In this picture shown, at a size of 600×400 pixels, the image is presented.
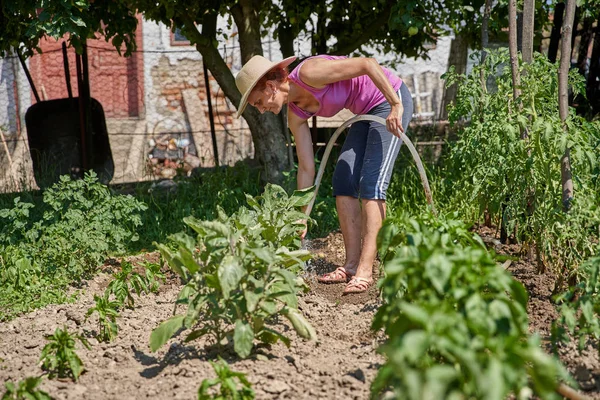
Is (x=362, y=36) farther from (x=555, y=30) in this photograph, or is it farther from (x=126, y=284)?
(x=126, y=284)

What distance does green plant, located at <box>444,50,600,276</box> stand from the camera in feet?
10.4

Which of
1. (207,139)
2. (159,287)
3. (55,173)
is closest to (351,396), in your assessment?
(159,287)

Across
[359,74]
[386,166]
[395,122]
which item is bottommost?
[386,166]

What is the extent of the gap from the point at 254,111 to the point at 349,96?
2.53 meters

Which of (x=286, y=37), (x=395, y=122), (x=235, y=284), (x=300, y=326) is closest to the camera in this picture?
(x=235, y=284)

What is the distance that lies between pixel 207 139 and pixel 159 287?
8.66m

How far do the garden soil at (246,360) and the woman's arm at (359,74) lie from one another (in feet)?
2.95

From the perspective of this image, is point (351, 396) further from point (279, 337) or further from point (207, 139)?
point (207, 139)

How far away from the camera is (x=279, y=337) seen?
2.74 meters

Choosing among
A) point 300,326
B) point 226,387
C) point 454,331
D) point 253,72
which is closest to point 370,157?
point 253,72

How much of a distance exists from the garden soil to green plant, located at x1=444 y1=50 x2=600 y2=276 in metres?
0.30

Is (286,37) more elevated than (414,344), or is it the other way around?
(286,37)

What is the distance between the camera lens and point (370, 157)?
372 cm

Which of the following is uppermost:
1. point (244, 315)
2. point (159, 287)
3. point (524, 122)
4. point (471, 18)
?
point (471, 18)
